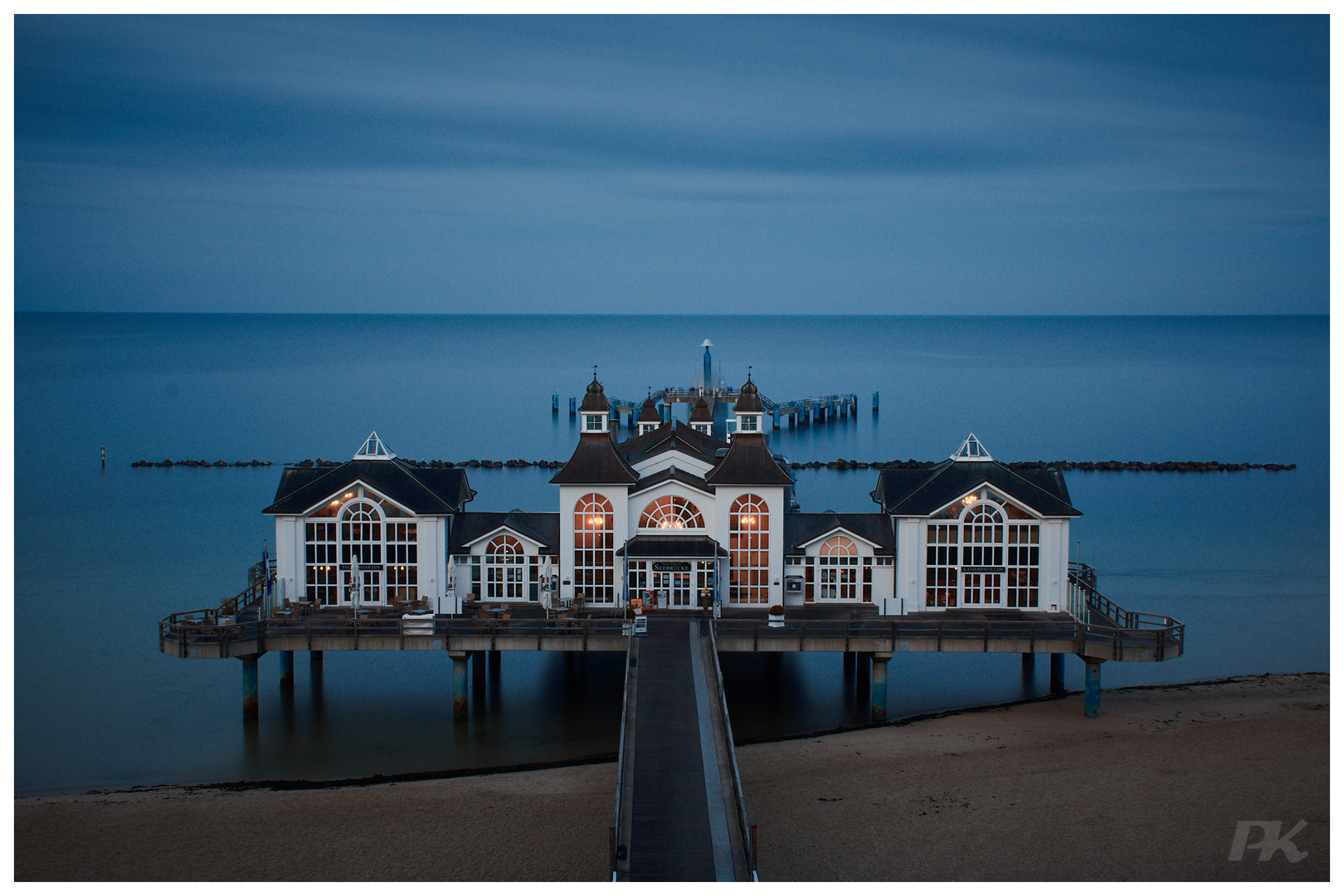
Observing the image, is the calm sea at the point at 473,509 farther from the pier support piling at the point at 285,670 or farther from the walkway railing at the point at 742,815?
the walkway railing at the point at 742,815

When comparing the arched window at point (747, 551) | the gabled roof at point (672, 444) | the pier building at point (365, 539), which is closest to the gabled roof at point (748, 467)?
the arched window at point (747, 551)

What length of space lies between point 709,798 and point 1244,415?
93.2 meters

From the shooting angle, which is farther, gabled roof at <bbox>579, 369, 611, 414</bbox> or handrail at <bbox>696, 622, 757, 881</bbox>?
gabled roof at <bbox>579, 369, 611, 414</bbox>

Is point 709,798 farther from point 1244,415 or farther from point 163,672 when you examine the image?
point 1244,415

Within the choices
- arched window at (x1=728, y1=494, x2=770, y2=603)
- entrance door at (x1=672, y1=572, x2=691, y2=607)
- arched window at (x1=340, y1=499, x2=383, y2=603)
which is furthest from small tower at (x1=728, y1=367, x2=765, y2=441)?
arched window at (x1=340, y1=499, x2=383, y2=603)

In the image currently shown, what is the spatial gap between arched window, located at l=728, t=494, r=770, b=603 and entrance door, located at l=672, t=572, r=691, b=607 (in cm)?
131

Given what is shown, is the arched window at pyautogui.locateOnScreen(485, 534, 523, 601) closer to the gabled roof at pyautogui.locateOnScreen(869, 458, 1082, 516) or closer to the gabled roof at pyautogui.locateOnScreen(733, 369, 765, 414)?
the gabled roof at pyautogui.locateOnScreen(733, 369, 765, 414)

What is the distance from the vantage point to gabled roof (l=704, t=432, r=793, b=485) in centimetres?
3281

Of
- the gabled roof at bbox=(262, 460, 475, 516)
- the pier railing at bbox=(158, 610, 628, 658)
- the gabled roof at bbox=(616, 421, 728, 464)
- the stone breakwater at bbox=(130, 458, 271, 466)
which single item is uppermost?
the gabled roof at bbox=(616, 421, 728, 464)

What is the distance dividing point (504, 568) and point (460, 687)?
4051 millimetres

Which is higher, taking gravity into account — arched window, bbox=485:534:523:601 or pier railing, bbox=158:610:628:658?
arched window, bbox=485:534:523:601

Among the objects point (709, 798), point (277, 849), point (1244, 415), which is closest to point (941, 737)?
point (709, 798)

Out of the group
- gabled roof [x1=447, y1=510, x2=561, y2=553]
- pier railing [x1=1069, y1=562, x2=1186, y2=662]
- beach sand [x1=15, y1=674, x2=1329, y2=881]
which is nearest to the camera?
beach sand [x1=15, y1=674, x2=1329, y2=881]

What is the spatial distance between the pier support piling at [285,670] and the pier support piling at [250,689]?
2416 mm
